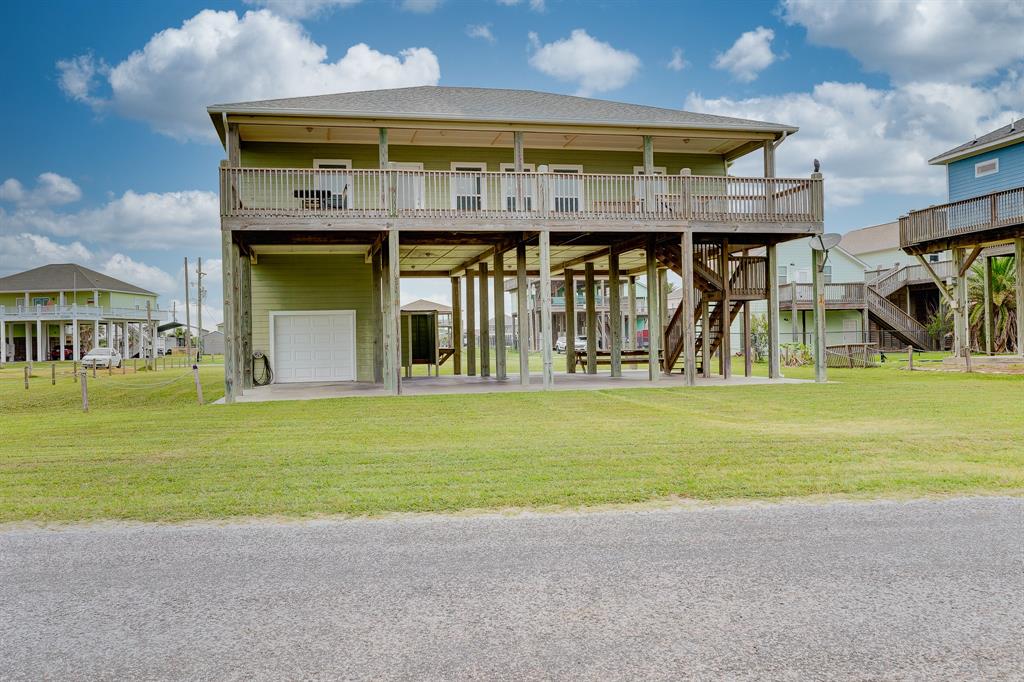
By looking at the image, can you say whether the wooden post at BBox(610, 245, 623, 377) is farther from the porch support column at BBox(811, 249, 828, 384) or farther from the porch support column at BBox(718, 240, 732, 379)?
the porch support column at BBox(811, 249, 828, 384)

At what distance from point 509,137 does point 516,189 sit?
2.57 metres

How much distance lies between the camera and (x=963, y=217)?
24641 millimetres

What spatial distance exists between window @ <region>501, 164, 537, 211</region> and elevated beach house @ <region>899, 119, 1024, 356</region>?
44.6 ft

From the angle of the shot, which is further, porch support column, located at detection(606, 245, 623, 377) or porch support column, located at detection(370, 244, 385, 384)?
porch support column, located at detection(606, 245, 623, 377)

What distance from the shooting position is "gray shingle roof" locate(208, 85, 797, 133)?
18484 mm

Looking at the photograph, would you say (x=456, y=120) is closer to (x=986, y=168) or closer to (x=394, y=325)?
(x=394, y=325)

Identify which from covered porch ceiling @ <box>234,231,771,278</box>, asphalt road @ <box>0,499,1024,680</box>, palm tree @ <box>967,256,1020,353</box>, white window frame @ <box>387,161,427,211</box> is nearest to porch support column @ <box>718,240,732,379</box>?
covered porch ceiling @ <box>234,231,771,278</box>

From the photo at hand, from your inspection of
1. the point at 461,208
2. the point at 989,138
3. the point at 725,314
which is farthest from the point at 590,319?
the point at 989,138

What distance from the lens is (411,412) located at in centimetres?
1447

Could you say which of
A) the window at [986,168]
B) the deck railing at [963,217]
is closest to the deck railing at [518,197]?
the deck railing at [963,217]

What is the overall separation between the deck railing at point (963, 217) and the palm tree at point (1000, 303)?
9.31 meters

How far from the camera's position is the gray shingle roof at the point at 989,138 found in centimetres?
2711

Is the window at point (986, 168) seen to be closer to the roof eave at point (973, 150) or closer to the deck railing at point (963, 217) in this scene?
the roof eave at point (973, 150)

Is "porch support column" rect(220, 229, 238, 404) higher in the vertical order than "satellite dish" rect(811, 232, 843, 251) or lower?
lower
